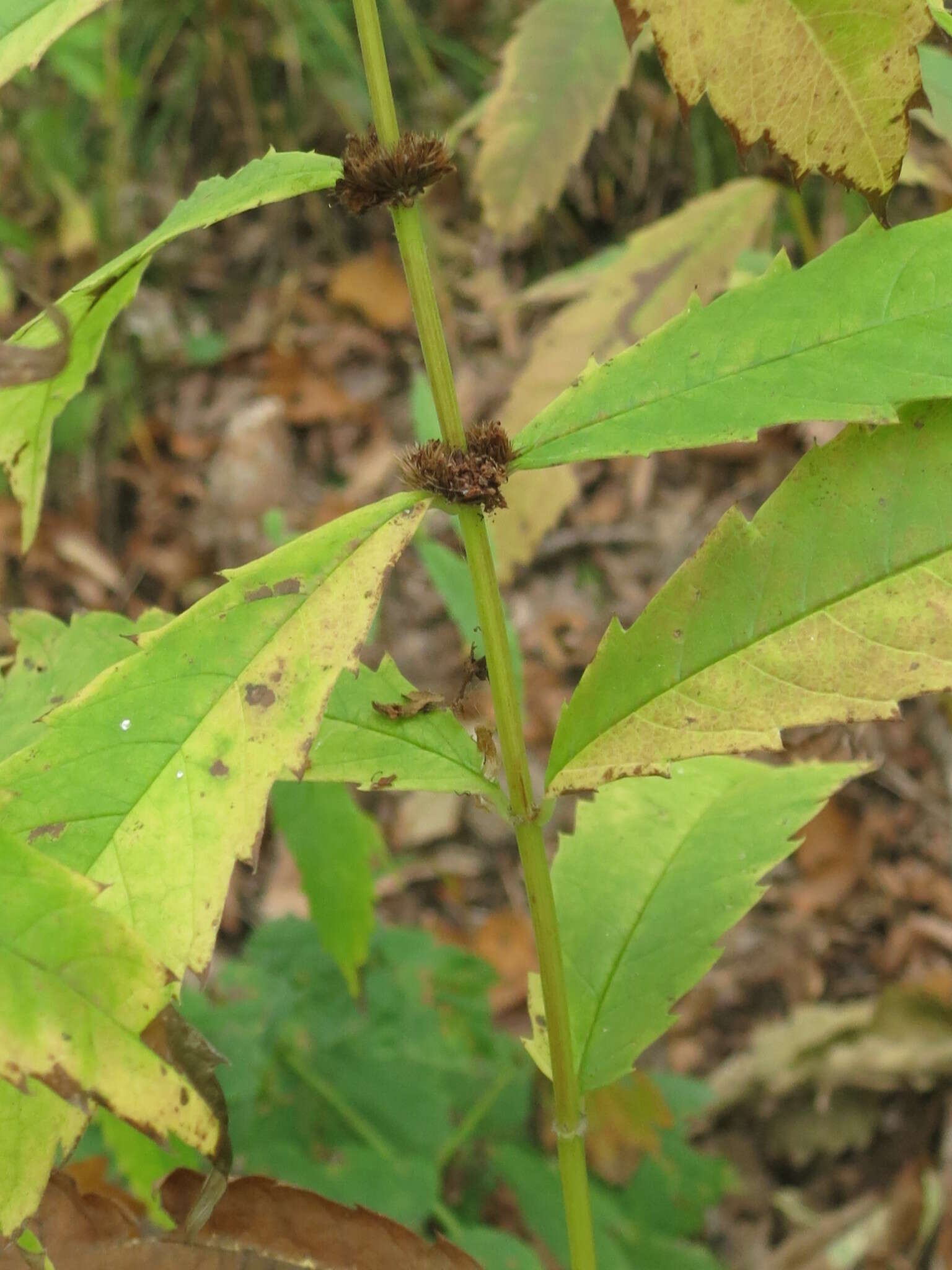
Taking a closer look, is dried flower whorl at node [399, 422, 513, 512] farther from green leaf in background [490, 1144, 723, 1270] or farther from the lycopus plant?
green leaf in background [490, 1144, 723, 1270]

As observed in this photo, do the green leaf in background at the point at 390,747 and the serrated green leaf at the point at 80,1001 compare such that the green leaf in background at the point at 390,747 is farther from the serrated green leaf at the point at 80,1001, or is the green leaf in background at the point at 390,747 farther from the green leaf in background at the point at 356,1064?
the green leaf in background at the point at 356,1064

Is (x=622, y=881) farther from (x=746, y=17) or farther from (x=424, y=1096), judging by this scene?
(x=424, y=1096)

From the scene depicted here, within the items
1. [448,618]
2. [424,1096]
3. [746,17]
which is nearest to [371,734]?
[746,17]

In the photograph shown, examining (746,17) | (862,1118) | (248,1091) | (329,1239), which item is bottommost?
(862,1118)

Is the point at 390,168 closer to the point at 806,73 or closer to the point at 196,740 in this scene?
the point at 806,73

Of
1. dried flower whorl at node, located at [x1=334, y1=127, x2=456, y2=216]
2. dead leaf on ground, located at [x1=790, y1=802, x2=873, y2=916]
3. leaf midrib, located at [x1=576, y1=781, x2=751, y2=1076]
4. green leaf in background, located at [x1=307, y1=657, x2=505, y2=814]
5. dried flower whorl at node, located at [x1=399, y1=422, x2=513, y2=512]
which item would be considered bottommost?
dead leaf on ground, located at [x1=790, y1=802, x2=873, y2=916]

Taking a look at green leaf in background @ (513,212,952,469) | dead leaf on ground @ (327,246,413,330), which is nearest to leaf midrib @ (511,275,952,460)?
green leaf in background @ (513,212,952,469)
